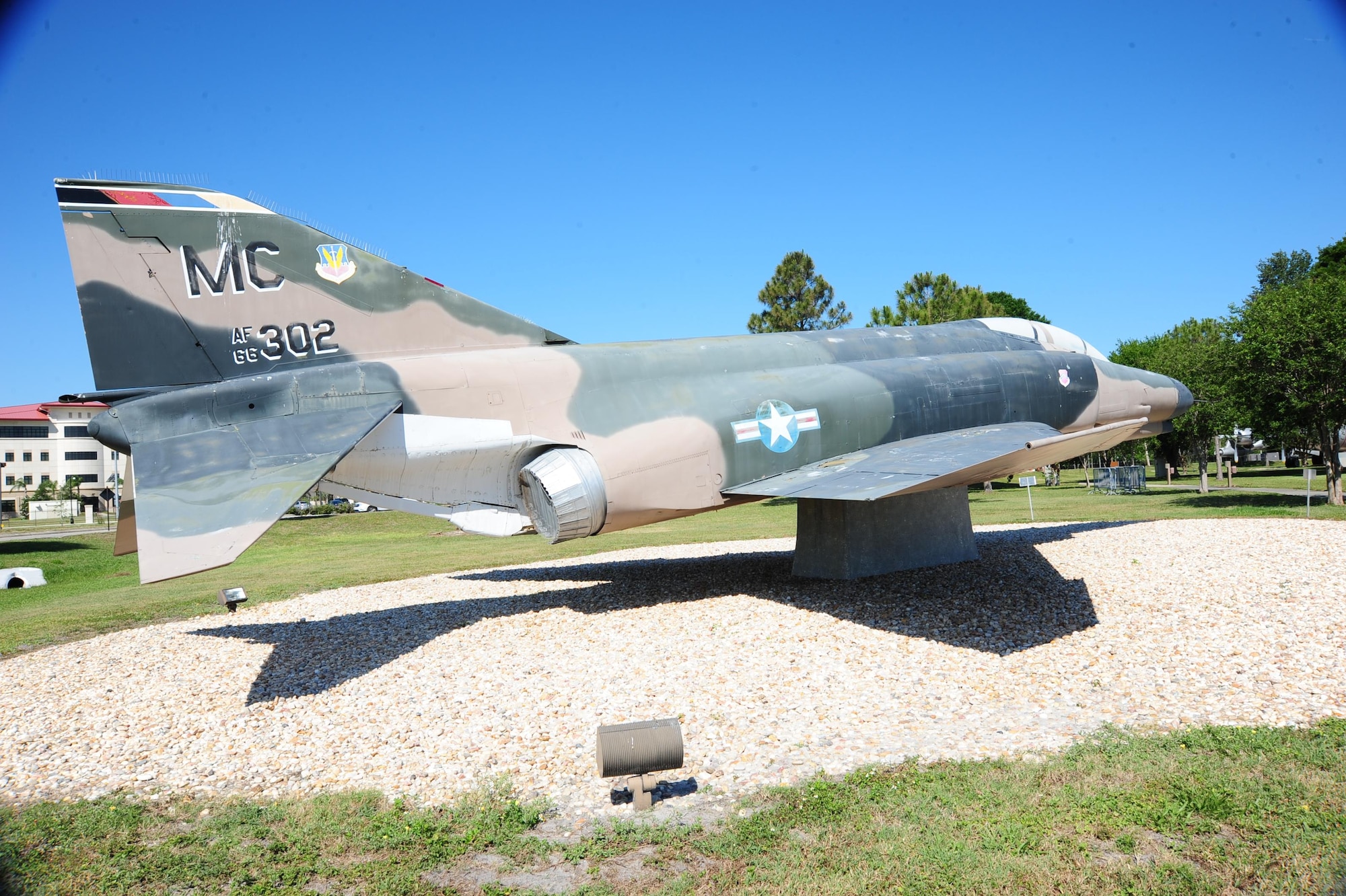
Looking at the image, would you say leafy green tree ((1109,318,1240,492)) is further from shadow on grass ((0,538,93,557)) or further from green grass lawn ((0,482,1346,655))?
shadow on grass ((0,538,93,557))

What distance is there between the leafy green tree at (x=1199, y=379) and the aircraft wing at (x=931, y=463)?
679 inches

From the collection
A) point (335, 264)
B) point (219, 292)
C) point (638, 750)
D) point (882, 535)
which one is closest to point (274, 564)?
point (219, 292)

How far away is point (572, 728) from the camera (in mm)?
7477

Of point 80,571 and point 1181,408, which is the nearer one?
point 1181,408

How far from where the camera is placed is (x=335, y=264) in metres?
10.6

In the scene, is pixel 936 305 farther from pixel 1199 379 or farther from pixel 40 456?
pixel 40 456

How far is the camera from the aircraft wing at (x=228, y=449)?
7293 mm

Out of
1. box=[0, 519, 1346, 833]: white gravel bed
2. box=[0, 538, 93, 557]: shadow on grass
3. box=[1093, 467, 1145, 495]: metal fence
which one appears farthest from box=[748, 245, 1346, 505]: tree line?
box=[0, 538, 93, 557]: shadow on grass

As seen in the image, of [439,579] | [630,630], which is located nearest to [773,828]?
[630,630]

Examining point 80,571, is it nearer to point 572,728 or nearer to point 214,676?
point 214,676

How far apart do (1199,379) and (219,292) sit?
29.5 metres

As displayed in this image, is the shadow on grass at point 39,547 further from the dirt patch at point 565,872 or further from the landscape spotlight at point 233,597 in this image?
the dirt patch at point 565,872

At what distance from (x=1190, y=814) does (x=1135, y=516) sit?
61.0 feet

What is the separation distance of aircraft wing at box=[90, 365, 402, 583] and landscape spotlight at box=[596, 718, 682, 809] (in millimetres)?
3756
